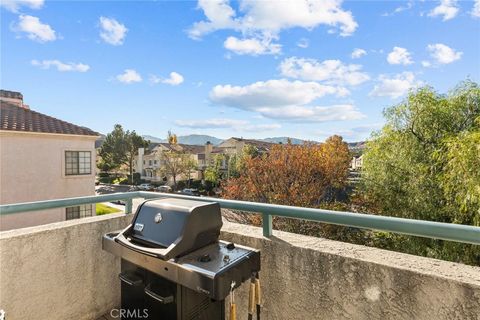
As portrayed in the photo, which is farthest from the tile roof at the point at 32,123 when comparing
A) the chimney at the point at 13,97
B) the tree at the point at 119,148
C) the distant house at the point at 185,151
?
the tree at the point at 119,148

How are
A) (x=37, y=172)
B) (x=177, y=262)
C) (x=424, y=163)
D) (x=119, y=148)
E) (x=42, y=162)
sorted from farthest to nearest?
(x=119, y=148)
(x=42, y=162)
(x=37, y=172)
(x=424, y=163)
(x=177, y=262)

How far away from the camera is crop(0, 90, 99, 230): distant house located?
1017 centimetres

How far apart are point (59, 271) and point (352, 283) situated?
1851mm

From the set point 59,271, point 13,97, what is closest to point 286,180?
point 59,271

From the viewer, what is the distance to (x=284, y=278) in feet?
5.22

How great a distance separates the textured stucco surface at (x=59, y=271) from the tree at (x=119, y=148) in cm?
3463

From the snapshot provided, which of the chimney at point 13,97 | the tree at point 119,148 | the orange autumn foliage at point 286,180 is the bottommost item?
the orange autumn foliage at point 286,180

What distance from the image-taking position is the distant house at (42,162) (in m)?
10.2

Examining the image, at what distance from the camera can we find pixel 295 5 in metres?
3.65

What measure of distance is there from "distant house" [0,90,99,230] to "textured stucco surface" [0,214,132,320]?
9.54m

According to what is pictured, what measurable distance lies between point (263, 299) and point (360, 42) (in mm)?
9989

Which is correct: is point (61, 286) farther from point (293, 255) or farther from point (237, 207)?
point (293, 255)

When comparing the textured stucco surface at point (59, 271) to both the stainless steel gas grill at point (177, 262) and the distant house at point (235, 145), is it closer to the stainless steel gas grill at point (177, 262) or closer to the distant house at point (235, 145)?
the stainless steel gas grill at point (177, 262)

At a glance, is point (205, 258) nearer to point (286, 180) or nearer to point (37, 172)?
point (286, 180)
